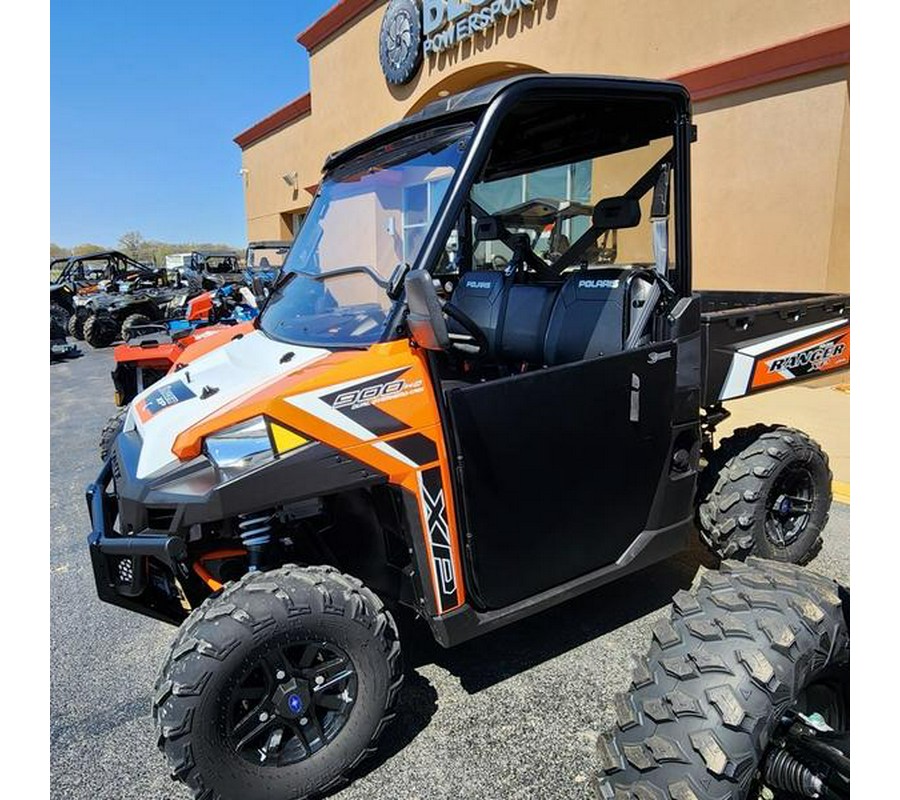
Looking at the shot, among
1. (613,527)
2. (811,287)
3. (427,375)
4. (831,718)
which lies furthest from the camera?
(811,287)

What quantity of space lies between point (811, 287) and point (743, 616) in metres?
6.61

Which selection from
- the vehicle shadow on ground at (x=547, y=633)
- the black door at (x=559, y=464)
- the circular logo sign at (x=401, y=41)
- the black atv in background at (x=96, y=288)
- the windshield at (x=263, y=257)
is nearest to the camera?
the black door at (x=559, y=464)

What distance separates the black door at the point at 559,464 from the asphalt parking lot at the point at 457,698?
455 millimetres

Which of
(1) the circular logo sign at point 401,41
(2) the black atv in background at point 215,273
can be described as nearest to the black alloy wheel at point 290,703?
(2) the black atv in background at point 215,273

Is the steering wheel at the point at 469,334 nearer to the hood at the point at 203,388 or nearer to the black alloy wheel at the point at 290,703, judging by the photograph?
the hood at the point at 203,388

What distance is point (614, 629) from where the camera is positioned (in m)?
3.06

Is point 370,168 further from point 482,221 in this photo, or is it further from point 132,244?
point 132,244

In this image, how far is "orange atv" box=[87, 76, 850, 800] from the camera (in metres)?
2.07

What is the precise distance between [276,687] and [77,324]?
53.1 feet

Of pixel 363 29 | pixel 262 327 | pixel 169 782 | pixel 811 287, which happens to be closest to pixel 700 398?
pixel 262 327

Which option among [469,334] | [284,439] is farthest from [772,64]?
[284,439]

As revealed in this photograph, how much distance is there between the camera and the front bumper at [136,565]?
2.08 meters

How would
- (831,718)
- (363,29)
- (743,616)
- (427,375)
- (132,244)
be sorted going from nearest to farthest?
1. (743,616)
2. (831,718)
3. (427,375)
4. (363,29)
5. (132,244)

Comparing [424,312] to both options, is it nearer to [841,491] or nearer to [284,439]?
[284,439]
